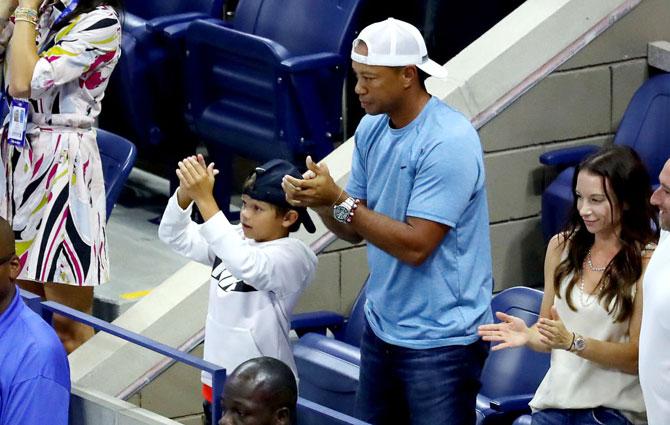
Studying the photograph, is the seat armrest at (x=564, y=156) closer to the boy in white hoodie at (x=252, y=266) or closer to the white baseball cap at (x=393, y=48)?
the boy in white hoodie at (x=252, y=266)

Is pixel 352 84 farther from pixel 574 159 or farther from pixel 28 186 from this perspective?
pixel 28 186

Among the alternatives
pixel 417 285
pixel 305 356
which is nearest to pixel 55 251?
pixel 305 356

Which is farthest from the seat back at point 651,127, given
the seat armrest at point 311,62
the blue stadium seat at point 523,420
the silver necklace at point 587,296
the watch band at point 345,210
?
the watch band at point 345,210

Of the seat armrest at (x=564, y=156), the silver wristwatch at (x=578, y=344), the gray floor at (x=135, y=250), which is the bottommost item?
the gray floor at (x=135, y=250)

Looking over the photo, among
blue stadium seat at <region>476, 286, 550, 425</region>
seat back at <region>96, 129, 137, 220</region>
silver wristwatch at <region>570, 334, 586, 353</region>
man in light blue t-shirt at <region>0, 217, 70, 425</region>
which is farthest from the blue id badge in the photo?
silver wristwatch at <region>570, 334, 586, 353</region>

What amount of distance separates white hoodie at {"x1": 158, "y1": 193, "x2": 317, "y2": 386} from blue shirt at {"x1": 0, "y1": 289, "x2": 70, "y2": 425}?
0.59 m

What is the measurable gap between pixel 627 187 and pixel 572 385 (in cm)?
53

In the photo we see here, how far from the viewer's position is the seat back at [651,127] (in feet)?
19.2

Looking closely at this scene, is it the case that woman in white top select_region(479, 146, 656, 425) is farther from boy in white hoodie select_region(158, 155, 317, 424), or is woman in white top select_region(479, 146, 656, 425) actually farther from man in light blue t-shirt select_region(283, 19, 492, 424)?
boy in white hoodie select_region(158, 155, 317, 424)

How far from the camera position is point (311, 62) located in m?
6.38

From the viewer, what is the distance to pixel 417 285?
4.04m

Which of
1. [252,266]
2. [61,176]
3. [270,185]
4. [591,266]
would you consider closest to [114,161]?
[61,176]

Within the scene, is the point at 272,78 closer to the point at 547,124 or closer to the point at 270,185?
the point at 547,124

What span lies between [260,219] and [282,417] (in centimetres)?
103
